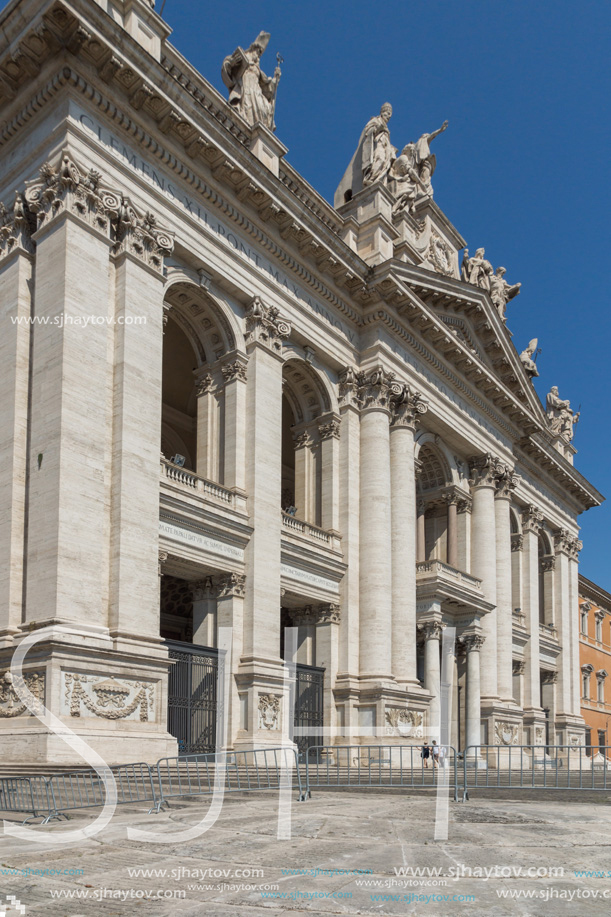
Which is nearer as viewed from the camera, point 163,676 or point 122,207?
point 163,676

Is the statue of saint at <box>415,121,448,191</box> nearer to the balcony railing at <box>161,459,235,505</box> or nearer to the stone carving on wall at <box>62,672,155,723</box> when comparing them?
the balcony railing at <box>161,459,235,505</box>

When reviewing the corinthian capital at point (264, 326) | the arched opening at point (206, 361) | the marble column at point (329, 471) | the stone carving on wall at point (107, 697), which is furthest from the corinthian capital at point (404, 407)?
the stone carving on wall at point (107, 697)

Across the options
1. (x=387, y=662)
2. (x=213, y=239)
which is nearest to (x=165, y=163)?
(x=213, y=239)

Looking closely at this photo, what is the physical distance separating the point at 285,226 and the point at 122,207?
6.10m

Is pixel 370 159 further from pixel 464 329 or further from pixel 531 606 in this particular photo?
pixel 531 606

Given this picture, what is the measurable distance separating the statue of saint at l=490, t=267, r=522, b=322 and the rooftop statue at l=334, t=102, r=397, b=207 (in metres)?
8.00

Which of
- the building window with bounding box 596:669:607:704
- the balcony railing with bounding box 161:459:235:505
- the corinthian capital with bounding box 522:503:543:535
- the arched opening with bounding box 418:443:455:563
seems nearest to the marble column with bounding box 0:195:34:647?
the balcony railing with bounding box 161:459:235:505

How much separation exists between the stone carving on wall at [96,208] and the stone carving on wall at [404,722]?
44.5 ft

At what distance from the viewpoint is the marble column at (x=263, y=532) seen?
21.6m

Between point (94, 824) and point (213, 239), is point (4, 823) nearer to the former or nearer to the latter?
point (94, 824)

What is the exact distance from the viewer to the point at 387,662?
2600 centimetres

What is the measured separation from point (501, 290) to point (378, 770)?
24.6 m

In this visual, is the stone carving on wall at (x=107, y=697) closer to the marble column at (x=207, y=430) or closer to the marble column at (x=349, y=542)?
the marble column at (x=207, y=430)

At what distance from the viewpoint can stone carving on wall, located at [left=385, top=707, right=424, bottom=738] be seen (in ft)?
82.9
